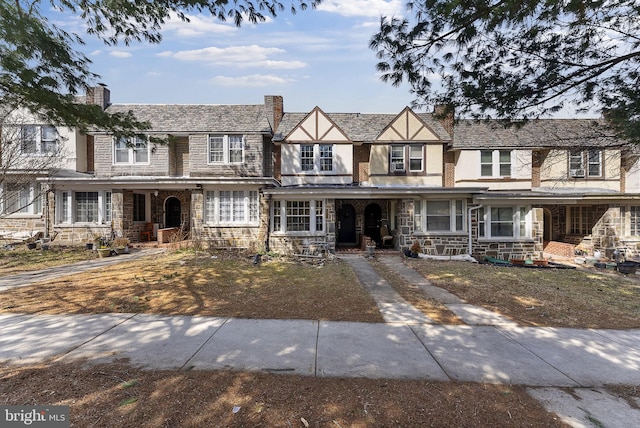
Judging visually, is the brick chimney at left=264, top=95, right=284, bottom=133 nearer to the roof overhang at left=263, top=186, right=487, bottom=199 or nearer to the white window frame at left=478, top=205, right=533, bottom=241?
the roof overhang at left=263, top=186, right=487, bottom=199

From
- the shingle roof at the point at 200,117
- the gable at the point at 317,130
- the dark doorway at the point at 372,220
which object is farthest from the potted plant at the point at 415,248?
the shingle roof at the point at 200,117

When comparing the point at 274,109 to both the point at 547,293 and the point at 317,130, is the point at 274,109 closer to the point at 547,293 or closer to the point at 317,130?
the point at 317,130

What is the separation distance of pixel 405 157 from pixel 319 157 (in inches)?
185

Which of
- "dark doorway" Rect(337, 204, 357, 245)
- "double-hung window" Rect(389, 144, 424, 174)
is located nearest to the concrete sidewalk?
"double-hung window" Rect(389, 144, 424, 174)

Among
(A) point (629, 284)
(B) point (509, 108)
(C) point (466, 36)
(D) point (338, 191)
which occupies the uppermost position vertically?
(C) point (466, 36)

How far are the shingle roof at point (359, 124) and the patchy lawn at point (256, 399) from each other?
14.3 m

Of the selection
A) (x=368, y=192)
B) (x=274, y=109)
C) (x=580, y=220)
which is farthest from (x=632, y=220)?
(x=274, y=109)

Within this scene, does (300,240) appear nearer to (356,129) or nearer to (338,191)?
(338,191)

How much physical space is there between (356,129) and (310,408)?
1604 cm

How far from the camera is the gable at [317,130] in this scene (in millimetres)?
15984

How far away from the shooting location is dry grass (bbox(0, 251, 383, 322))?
6.16m

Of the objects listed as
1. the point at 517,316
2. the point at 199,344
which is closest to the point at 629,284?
the point at 517,316

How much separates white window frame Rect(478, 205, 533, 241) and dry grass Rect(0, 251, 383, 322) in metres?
8.27

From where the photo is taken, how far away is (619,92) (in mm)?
5730
